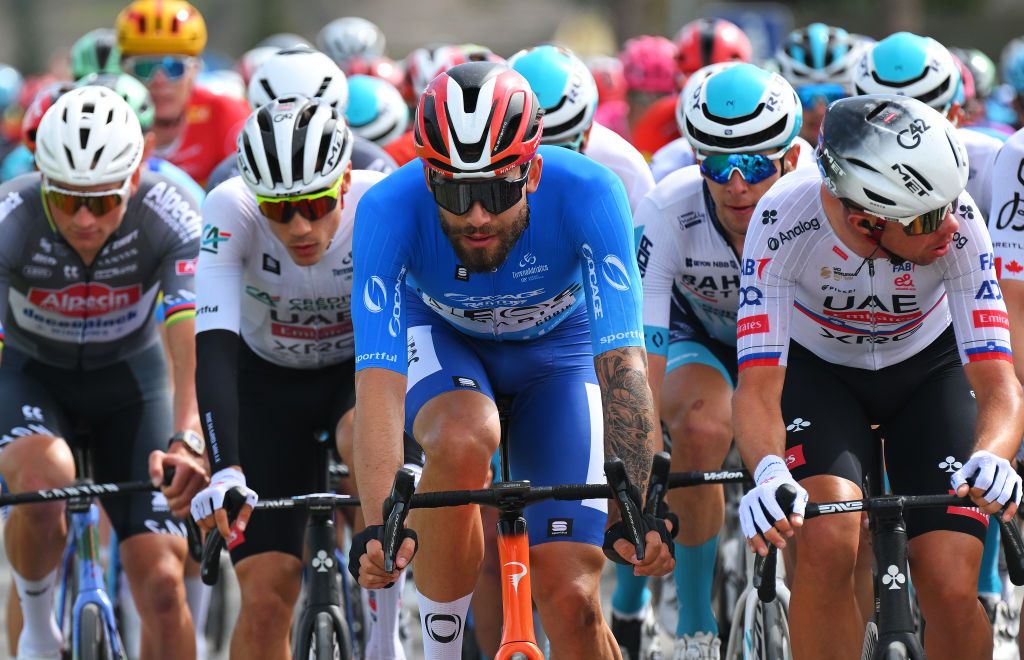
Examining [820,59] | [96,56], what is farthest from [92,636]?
[96,56]

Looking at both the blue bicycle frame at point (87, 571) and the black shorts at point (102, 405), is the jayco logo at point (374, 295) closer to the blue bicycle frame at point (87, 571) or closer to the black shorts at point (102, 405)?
the blue bicycle frame at point (87, 571)

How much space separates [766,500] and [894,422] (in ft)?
3.50

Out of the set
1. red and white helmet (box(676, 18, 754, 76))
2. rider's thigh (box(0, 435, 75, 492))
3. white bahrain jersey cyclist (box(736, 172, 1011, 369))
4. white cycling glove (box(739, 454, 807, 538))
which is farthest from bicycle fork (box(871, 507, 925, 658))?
red and white helmet (box(676, 18, 754, 76))

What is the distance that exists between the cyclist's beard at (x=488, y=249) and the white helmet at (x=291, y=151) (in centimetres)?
88

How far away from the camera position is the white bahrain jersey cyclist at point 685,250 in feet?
21.6

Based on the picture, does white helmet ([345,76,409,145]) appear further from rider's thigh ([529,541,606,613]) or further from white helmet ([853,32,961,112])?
rider's thigh ([529,541,606,613])

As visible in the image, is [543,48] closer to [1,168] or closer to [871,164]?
[871,164]

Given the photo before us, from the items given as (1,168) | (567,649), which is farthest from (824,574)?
(1,168)

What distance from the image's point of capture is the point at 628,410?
488 cm

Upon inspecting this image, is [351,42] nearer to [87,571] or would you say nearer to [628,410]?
[87,571]

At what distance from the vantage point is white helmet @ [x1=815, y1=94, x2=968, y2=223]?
489 centimetres

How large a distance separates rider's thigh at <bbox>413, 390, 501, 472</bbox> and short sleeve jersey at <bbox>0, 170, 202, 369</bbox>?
164 centimetres

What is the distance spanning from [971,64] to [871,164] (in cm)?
662

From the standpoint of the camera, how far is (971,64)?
36.3ft
